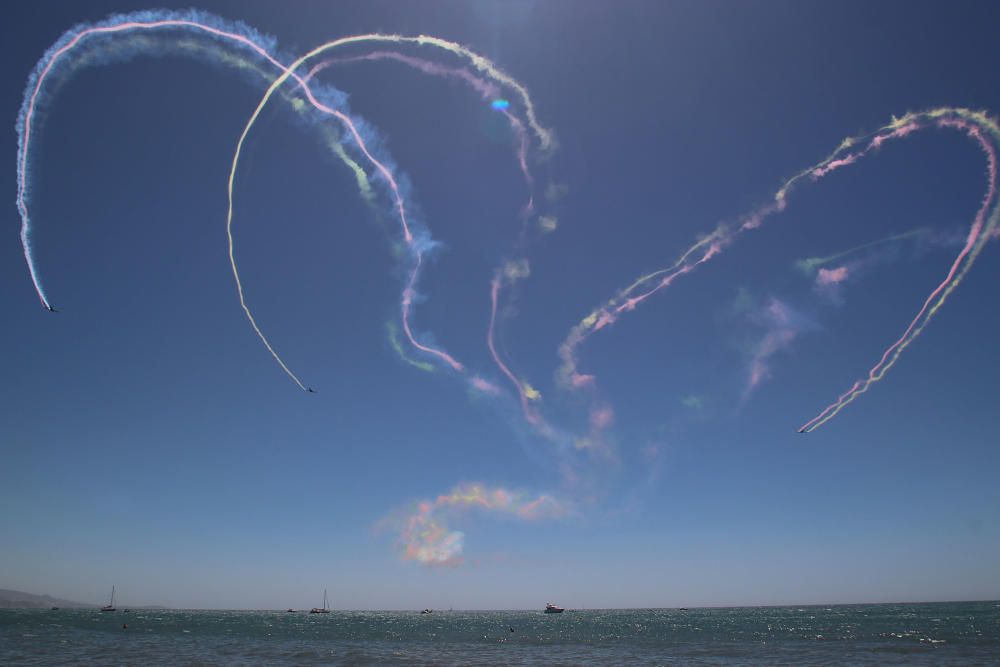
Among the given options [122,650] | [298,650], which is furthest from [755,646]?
[122,650]

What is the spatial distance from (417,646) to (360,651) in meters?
11.1

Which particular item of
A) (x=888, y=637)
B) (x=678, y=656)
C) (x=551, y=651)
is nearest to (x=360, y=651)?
(x=551, y=651)

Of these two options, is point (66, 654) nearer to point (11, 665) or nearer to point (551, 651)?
point (11, 665)

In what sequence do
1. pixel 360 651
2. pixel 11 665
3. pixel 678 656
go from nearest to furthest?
pixel 11 665
pixel 678 656
pixel 360 651

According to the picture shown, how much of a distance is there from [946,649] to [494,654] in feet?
171

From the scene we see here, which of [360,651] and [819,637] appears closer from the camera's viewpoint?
[360,651]

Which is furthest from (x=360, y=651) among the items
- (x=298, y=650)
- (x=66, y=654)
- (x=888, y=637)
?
(x=888, y=637)

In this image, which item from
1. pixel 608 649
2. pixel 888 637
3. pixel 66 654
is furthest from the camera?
pixel 888 637

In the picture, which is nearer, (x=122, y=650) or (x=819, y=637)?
(x=122, y=650)

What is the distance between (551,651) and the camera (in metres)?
70.0

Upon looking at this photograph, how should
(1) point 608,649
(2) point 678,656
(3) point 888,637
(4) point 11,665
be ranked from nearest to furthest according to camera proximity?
(4) point 11,665
(2) point 678,656
(1) point 608,649
(3) point 888,637

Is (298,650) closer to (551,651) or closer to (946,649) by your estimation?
(551,651)

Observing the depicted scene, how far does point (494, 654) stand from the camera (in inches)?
2576

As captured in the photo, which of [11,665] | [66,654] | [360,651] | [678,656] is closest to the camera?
[11,665]
